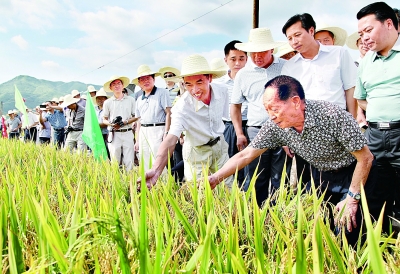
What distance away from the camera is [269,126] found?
1.92 meters

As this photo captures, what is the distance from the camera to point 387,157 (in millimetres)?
2072

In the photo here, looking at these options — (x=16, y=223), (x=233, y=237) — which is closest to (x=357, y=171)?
(x=233, y=237)

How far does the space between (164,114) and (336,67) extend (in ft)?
6.88

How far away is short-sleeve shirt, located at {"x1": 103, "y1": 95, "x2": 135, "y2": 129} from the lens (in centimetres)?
466

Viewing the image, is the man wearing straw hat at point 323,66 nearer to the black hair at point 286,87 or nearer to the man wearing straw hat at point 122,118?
the black hair at point 286,87

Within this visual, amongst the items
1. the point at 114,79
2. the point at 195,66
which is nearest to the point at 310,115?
the point at 195,66

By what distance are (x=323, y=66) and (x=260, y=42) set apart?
1.83 ft

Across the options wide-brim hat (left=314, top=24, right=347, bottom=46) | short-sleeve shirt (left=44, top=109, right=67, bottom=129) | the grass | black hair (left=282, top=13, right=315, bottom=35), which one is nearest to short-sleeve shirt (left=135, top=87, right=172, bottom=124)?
wide-brim hat (left=314, top=24, right=347, bottom=46)

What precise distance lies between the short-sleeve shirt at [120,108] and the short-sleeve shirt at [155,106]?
2.32 feet

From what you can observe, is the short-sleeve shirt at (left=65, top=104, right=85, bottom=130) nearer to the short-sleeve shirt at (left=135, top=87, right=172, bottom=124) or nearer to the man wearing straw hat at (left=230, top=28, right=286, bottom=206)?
the short-sleeve shirt at (left=135, top=87, right=172, bottom=124)

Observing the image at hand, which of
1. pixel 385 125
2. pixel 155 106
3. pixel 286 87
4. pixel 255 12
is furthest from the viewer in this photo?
pixel 255 12

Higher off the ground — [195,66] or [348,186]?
[195,66]

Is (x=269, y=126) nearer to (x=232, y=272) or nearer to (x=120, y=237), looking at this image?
(x=232, y=272)

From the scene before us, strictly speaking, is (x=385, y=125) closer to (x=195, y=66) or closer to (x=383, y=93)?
(x=383, y=93)
